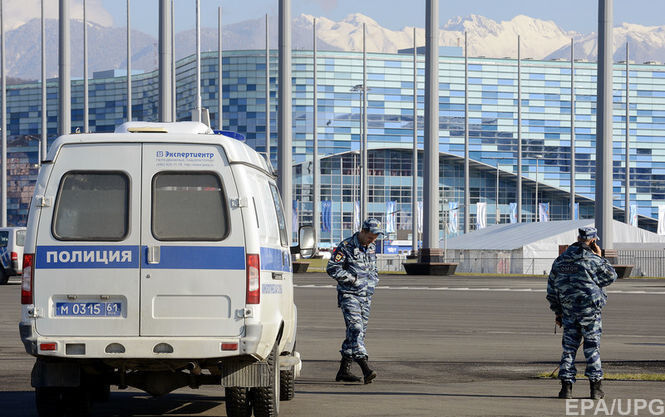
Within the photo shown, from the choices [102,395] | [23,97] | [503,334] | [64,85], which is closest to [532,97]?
[23,97]

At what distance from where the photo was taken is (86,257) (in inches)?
369

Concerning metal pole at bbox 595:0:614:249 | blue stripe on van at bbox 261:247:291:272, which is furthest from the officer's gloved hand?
metal pole at bbox 595:0:614:249

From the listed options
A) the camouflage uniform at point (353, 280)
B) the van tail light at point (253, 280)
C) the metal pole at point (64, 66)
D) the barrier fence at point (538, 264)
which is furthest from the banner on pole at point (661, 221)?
the van tail light at point (253, 280)

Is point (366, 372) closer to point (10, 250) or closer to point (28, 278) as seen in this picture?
point (28, 278)

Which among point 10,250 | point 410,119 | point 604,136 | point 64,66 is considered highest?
point 410,119

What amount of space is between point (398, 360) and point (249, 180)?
6.75 meters

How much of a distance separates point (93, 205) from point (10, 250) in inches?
1167

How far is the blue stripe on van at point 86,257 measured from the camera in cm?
934

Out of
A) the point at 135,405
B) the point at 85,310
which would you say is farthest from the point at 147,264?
the point at 135,405

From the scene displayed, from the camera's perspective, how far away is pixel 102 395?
11688 mm

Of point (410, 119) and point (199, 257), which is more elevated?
point (410, 119)

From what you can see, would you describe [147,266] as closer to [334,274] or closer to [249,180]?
[249,180]

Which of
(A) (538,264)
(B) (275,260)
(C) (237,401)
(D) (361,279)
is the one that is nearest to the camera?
(C) (237,401)

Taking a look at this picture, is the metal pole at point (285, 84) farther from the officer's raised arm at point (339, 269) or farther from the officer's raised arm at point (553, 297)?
the officer's raised arm at point (553, 297)
